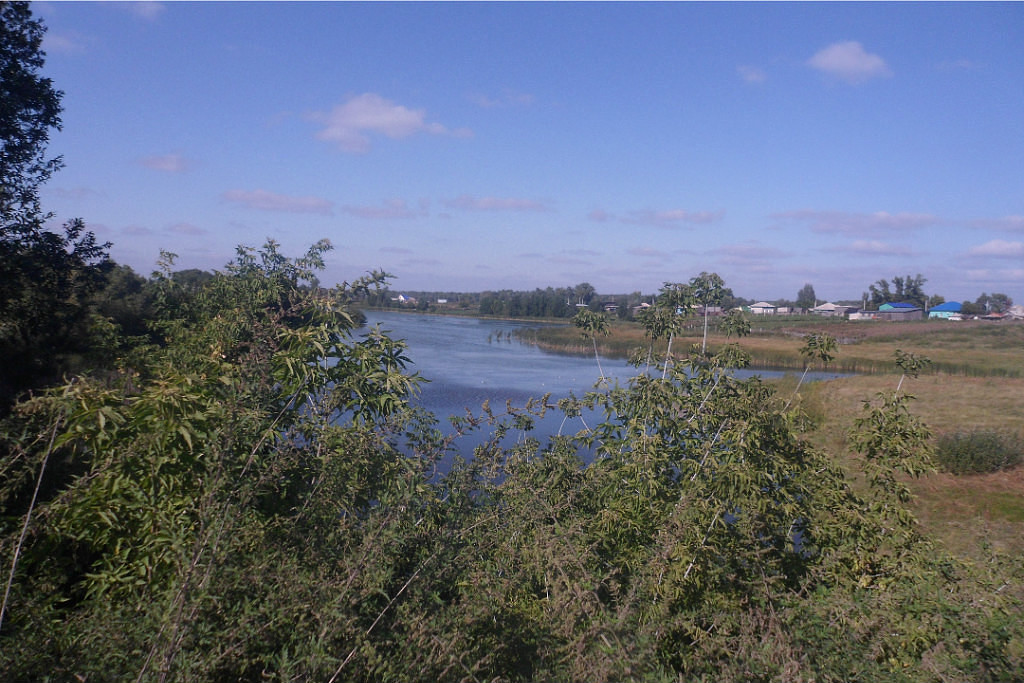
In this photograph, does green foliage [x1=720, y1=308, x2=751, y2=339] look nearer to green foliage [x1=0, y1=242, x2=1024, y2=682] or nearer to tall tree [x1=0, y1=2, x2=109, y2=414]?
green foliage [x1=0, y1=242, x2=1024, y2=682]

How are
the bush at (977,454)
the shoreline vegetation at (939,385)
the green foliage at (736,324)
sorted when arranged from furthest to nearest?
the bush at (977,454)
the shoreline vegetation at (939,385)
the green foliage at (736,324)

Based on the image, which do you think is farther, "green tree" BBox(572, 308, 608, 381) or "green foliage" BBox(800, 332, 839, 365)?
"green tree" BBox(572, 308, 608, 381)

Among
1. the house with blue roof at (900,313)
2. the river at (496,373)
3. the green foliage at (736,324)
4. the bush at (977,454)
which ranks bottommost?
the bush at (977,454)

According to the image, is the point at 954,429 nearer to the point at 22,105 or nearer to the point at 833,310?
the point at 22,105

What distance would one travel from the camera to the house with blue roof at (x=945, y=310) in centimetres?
3559

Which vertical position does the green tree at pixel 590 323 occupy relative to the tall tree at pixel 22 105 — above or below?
below

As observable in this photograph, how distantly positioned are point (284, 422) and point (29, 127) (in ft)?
20.2

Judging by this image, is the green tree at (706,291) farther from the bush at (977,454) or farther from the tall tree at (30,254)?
the bush at (977,454)

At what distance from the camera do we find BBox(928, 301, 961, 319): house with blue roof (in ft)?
117

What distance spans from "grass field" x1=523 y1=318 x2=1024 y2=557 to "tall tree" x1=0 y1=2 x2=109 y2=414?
19.3ft

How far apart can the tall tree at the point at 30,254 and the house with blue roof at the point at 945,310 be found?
3871 centimetres

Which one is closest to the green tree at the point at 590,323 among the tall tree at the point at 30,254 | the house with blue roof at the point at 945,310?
the tall tree at the point at 30,254

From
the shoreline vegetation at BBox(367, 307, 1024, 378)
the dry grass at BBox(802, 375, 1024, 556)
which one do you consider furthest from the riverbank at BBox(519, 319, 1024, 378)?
the dry grass at BBox(802, 375, 1024, 556)

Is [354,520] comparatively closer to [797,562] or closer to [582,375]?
[797,562]
